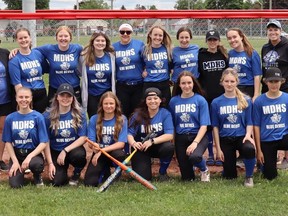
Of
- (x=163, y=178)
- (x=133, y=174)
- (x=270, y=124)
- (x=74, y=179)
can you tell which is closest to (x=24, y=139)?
(x=74, y=179)

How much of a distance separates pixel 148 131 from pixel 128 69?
1.01m

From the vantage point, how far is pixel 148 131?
244 inches

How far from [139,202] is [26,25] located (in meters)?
3.76

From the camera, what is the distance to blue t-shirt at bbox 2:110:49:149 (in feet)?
19.4

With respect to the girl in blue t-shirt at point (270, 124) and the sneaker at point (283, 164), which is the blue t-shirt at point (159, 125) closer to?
the girl in blue t-shirt at point (270, 124)

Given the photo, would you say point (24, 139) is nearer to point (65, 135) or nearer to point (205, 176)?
point (65, 135)

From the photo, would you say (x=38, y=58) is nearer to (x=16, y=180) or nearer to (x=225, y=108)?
(x=16, y=180)

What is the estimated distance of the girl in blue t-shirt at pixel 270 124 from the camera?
5.90 m

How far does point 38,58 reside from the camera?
6418mm

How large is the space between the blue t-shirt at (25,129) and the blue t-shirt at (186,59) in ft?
6.60

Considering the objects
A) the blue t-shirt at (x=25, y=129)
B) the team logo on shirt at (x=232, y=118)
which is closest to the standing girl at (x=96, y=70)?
the blue t-shirt at (x=25, y=129)

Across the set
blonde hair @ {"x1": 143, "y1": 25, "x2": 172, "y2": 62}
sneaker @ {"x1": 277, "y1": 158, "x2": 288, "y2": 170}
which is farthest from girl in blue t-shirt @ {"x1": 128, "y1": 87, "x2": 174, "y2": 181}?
sneaker @ {"x1": 277, "y1": 158, "x2": 288, "y2": 170}

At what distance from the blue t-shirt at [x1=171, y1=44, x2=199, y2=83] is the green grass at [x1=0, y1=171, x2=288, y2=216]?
5.34ft

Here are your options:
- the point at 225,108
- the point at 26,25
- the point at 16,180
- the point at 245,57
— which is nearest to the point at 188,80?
the point at 225,108
